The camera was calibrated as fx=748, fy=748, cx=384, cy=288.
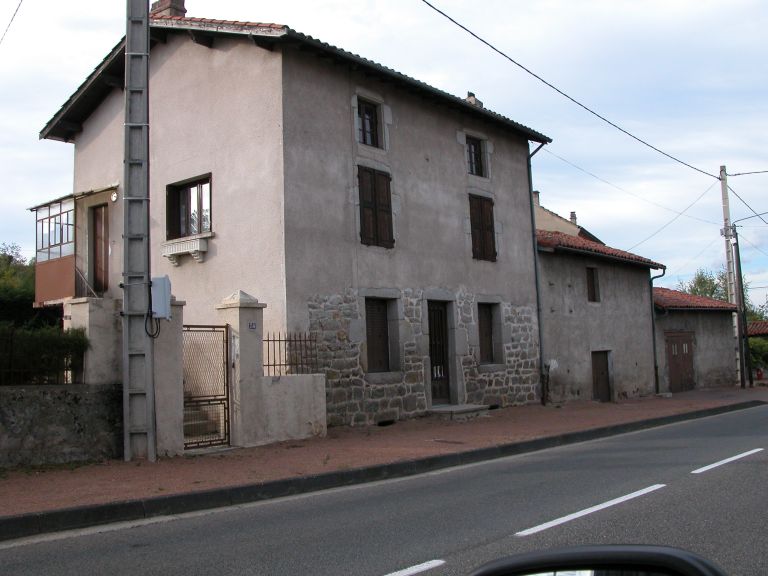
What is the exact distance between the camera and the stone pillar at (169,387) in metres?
10.4

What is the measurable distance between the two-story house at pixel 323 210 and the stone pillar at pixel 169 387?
116 inches

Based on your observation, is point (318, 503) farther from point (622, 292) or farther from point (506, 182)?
point (622, 292)

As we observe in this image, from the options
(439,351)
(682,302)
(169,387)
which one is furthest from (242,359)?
(682,302)

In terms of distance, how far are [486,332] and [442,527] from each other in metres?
12.5

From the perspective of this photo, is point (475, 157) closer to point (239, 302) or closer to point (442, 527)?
point (239, 302)

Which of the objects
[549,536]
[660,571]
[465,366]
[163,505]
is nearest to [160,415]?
[163,505]

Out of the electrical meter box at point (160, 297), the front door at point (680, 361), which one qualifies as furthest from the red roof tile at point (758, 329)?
the electrical meter box at point (160, 297)

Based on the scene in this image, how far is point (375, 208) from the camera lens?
15633mm

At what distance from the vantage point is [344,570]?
518 centimetres

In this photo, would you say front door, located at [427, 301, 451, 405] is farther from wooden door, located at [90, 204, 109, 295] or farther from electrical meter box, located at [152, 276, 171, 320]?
electrical meter box, located at [152, 276, 171, 320]

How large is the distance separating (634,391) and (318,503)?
61.4 ft

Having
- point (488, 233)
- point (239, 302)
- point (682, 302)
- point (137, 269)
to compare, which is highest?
point (488, 233)

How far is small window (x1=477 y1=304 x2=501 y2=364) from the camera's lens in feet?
61.2

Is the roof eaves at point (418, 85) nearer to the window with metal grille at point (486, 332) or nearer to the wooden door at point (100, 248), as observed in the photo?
the window with metal grille at point (486, 332)
